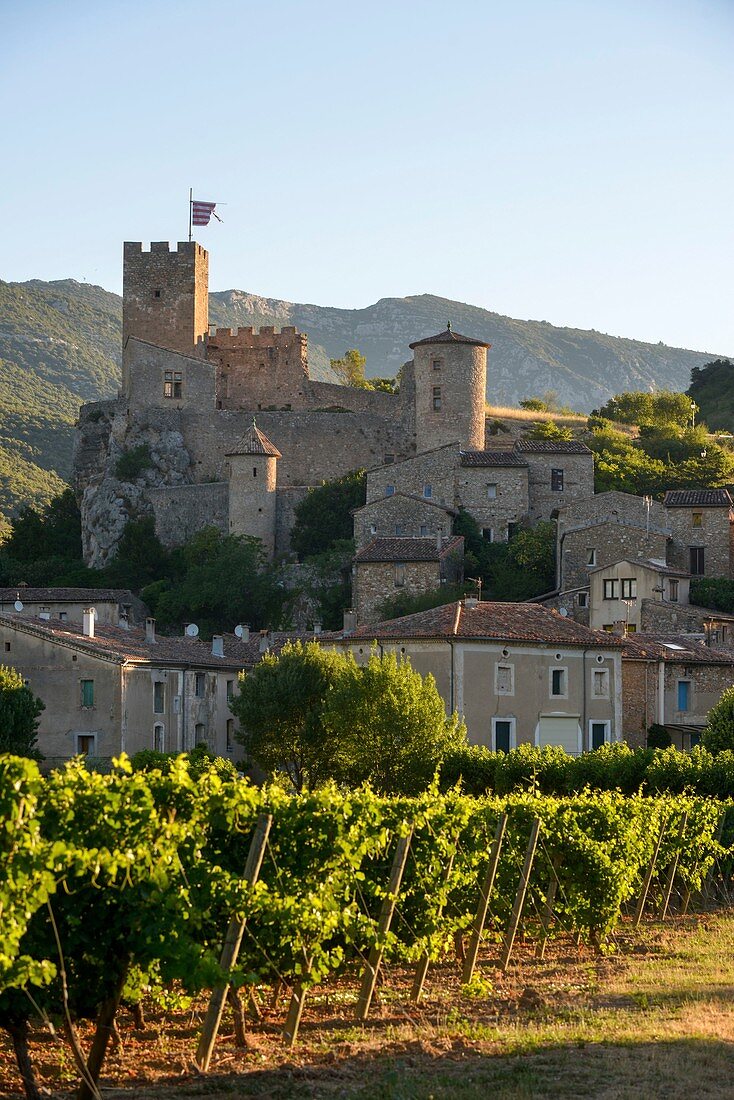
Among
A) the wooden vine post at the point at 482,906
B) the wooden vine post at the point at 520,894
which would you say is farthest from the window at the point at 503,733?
the wooden vine post at the point at 482,906

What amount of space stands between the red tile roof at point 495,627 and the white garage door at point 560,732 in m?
2.09

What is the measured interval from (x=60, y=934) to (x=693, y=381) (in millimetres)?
96166

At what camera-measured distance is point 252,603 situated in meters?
62.8

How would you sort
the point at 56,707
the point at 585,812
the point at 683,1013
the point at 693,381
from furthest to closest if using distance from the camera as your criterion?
the point at 693,381
the point at 56,707
the point at 585,812
the point at 683,1013

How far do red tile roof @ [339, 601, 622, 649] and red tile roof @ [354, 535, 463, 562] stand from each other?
1134 centimetres

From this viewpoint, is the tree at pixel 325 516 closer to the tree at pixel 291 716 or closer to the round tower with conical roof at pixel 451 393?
the round tower with conical roof at pixel 451 393

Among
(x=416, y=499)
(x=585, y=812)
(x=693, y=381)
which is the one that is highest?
(x=693, y=381)

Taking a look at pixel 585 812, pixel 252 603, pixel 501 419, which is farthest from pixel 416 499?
pixel 585 812

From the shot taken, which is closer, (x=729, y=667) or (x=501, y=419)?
(x=729, y=667)

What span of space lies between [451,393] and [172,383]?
13.4 meters

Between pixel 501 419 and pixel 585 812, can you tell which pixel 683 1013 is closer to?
pixel 585 812

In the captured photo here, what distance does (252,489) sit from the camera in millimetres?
66875

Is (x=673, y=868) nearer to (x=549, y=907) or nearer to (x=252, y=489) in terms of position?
Result: (x=549, y=907)

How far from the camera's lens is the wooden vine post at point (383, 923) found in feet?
57.0
